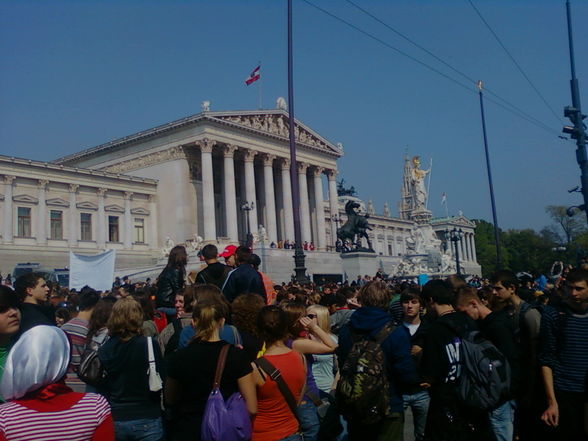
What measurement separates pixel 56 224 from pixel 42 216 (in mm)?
1637

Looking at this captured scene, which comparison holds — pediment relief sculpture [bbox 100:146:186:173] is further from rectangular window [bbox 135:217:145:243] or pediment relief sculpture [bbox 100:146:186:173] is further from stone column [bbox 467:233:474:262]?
stone column [bbox 467:233:474:262]

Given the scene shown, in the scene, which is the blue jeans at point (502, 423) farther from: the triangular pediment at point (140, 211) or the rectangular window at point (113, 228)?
the triangular pediment at point (140, 211)

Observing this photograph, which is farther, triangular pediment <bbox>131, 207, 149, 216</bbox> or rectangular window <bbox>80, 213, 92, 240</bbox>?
triangular pediment <bbox>131, 207, 149, 216</bbox>

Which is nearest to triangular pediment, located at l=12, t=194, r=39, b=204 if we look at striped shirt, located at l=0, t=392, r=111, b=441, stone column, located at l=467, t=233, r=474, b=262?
striped shirt, located at l=0, t=392, r=111, b=441

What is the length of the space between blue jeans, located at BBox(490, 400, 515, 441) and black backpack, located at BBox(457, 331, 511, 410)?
49 cm

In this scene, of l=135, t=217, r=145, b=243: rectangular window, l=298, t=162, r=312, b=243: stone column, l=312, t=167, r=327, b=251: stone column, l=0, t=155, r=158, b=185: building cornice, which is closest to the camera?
l=0, t=155, r=158, b=185: building cornice

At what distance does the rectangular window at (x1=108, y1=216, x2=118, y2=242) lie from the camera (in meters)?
49.3

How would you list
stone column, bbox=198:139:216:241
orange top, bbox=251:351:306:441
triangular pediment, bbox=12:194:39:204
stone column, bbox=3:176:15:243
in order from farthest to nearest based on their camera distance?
stone column, bbox=198:139:216:241, triangular pediment, bbox=12:194:39:204, stone column, bbox=3:176:15:243, orange top, bbox=251:351:306:441

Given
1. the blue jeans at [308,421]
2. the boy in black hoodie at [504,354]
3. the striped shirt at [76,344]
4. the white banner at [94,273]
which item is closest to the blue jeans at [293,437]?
the blue jeans at [308,421]

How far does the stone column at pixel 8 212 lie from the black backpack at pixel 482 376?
141 ft

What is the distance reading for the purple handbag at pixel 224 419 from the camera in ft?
12.7

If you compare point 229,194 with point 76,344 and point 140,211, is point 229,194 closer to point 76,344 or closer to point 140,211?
point 140,211

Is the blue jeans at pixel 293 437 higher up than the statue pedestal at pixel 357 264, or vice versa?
the statue pedestal at pixel 357 264

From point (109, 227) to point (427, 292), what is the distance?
4699 centimetres
